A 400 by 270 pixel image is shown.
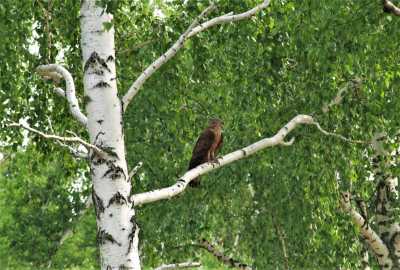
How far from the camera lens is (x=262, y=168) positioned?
1144cm

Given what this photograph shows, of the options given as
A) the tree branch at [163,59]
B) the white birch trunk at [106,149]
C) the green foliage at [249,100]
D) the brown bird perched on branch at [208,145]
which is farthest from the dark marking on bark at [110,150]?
the brown bird perched on branch at [208,145]

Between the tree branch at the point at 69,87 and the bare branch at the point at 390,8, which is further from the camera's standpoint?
the bare branch at the point at 390,8

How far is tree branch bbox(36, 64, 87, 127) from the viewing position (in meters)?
6.93

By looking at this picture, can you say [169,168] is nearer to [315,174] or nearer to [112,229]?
[315,174]

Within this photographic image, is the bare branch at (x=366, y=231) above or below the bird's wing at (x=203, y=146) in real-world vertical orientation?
below

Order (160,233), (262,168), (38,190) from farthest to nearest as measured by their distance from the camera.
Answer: (38,190)
(160,233)
(262,168)

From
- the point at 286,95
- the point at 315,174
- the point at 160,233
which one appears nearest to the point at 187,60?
the point at 286,95

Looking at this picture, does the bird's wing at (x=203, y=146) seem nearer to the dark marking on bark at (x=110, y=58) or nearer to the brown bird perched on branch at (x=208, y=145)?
the brown bird perched on branch at (x=208, y=145)

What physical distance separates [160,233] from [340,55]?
17.1ft

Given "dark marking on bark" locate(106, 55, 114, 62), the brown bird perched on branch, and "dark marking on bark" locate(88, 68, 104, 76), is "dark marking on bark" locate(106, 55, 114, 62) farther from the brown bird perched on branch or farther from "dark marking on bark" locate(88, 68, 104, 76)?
the brown bird perched on branch

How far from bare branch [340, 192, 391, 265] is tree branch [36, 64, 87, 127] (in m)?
5.76

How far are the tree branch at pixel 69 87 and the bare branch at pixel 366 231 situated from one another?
5756 millimetres

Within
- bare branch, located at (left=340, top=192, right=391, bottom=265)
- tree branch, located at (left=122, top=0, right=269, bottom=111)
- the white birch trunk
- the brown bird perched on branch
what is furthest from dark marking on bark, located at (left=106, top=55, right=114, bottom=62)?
bare branch, located at (left=340, top=192, right=391, bottom=265)

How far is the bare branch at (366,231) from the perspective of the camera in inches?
482
